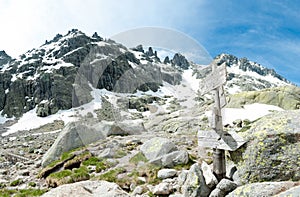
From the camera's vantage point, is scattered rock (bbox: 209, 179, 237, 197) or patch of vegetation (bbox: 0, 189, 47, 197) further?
patch of vegetation (bbox: 0, 189, 47, 197)

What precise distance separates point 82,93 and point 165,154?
6043 inches

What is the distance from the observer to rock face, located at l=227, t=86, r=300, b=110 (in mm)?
50138

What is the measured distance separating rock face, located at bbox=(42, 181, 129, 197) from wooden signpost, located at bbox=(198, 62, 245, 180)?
3.49 m

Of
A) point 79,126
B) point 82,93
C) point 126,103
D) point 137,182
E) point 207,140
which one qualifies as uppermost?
point 82,93

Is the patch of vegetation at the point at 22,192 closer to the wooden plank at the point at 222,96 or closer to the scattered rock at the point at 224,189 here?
the scattered rock at the point at 224,189

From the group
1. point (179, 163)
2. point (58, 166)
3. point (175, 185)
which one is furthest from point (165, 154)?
point (58, 166)

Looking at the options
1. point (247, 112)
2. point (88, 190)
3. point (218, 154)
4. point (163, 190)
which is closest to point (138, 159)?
point (163, 190)

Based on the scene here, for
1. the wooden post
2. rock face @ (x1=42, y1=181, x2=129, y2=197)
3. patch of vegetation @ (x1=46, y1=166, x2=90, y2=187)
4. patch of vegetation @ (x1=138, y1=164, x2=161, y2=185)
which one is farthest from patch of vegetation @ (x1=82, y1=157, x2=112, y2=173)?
the wooden post

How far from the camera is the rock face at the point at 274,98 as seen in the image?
164 feet

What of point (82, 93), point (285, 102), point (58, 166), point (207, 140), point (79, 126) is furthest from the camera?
point (82, 93)

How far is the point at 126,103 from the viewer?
400ft

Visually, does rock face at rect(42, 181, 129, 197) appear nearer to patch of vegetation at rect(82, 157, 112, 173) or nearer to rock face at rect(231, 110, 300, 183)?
rock face at rect(231, 110, 300, 183)

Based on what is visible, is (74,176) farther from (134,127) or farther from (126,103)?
(126,103)

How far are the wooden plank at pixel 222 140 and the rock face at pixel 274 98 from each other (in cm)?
4318
